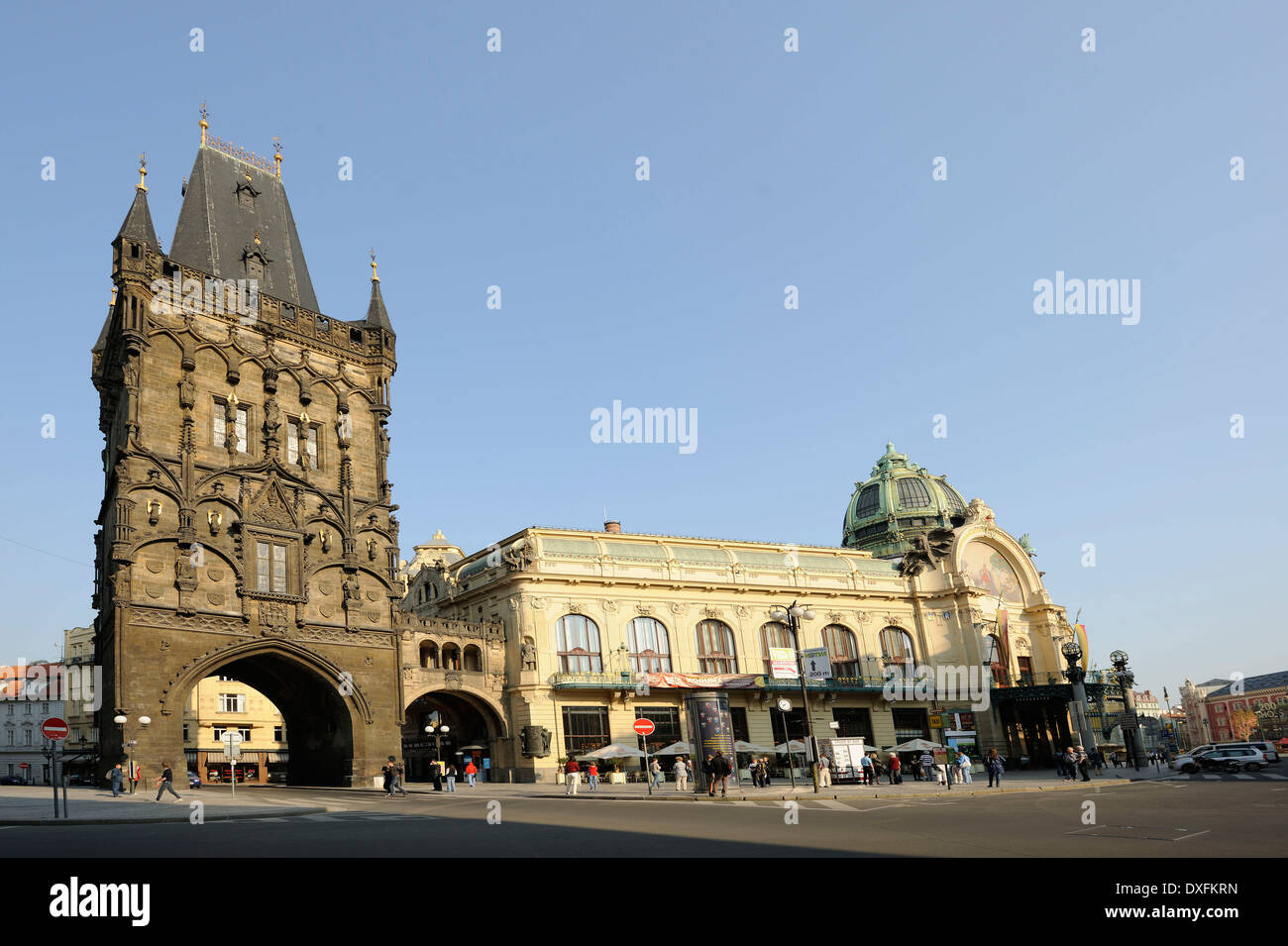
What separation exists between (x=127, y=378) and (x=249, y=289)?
9.14 metres

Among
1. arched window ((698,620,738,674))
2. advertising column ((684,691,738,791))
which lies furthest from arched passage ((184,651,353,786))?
arched window ((698,620,738,674))

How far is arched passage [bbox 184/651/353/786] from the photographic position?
44750 mm

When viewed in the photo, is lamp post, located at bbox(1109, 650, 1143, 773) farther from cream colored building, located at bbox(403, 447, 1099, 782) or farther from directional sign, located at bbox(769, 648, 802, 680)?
directional sign, located at bbox(769, 648, 802, 680)

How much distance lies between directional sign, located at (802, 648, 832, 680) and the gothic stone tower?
66.6 ft

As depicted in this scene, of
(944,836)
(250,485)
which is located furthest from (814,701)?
(944,836)

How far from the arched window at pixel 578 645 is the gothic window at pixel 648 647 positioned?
223 cm

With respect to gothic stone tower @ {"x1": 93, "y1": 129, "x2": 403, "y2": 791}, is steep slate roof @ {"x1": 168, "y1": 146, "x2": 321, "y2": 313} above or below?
above

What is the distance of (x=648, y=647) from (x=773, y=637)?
9.45m

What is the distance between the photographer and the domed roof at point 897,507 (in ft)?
259

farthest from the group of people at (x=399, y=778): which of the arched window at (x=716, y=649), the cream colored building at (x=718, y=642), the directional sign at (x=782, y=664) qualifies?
the arched window at (x=716, y=649)

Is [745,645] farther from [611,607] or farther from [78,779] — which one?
[78,779]

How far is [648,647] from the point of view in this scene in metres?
57.0

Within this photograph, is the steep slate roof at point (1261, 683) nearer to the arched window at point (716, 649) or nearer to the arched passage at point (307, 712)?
the arched window at point (716, 649)

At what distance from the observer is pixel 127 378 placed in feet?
135
